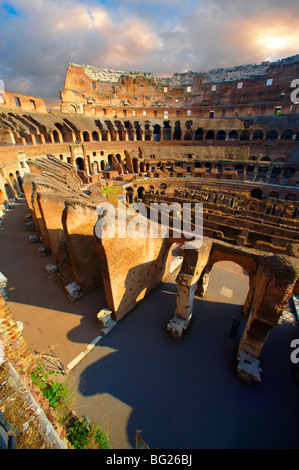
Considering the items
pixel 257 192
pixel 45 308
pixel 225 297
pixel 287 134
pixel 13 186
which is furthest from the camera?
pixel 287 134

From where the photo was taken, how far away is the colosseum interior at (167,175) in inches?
293

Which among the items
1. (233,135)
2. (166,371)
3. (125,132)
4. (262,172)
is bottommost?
(166,371)

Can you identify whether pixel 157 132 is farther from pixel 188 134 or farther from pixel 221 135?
pixel 221 135

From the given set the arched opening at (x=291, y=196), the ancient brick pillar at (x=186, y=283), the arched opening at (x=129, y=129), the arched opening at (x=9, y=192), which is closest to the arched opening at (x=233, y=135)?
the arched opening at (x=291, y=196)

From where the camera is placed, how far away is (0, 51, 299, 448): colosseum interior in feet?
24.4

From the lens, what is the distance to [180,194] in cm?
2134

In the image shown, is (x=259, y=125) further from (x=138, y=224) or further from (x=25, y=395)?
(x=25, y=395)

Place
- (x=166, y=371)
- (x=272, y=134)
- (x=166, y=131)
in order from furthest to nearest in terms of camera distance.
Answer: (x=166, y=131)
(x=272, y=134)
(x=166, y=371)

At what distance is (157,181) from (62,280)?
19937mm

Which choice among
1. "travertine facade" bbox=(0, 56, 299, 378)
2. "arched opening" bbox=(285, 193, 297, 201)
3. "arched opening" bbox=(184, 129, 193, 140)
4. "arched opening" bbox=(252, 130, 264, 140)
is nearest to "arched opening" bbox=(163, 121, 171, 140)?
"travertine facade" bbox=(0, 56, 299, 378)

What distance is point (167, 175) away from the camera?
28828 mm

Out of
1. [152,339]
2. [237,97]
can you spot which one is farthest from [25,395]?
[237,97]

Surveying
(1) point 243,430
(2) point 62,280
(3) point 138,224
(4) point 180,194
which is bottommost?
(1) point 243,430

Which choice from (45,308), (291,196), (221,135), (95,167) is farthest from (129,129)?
(45,308)
